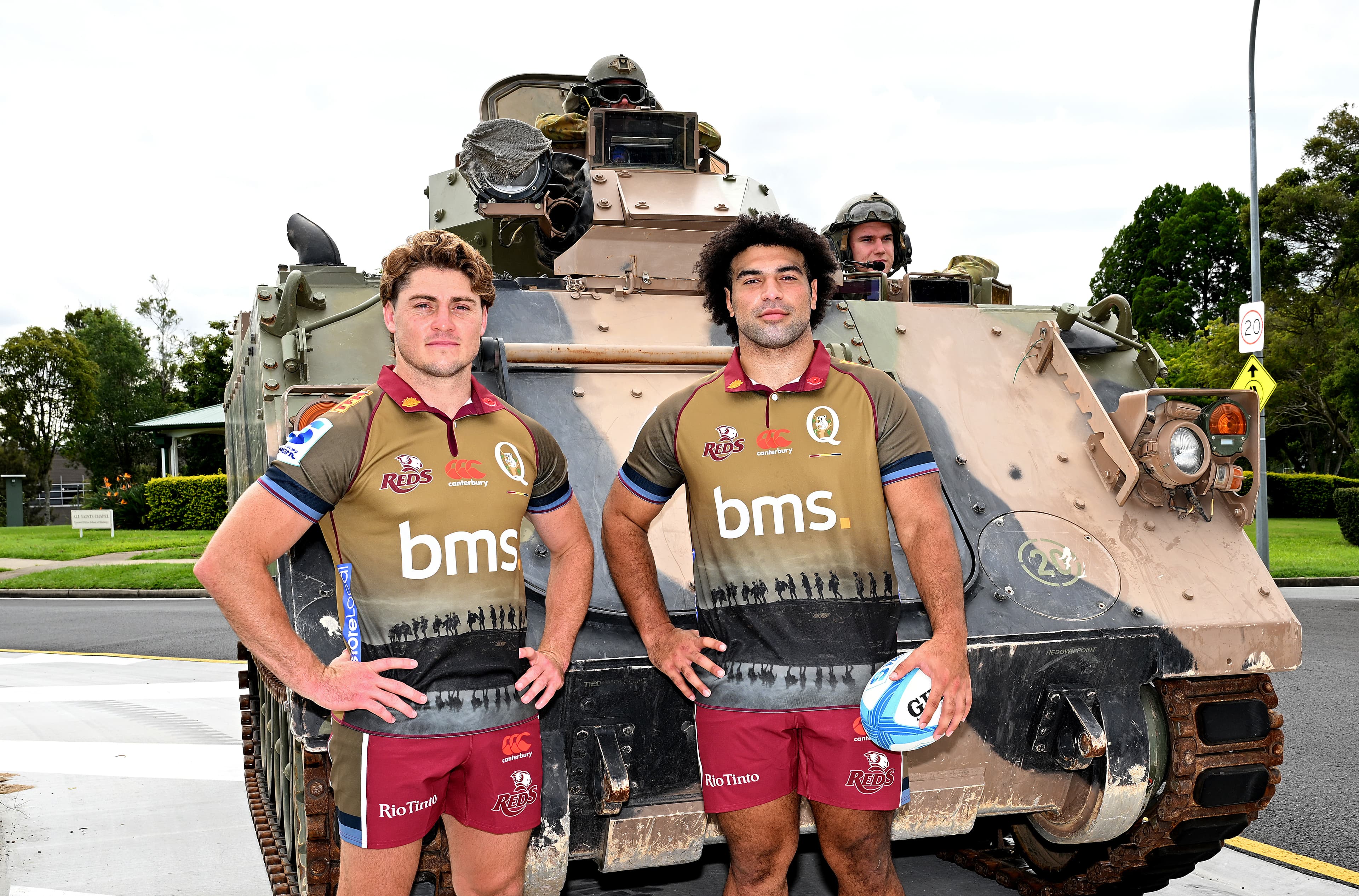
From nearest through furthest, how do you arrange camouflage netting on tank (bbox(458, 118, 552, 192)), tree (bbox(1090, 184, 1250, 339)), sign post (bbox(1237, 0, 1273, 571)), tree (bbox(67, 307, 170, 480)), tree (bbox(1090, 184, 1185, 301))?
camouflage netting on tank (bbox(458, 118, 552, 192))
sign post (bbox(1237, 0, 1273, 571))
tree (bbox(67, 307, 170, 480))
tree (bbox(1090, 184, 1250, 339))
tree (bbox(1090, 184, 1185, 301))

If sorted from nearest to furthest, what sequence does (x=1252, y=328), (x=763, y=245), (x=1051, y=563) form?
(x=763, y=245) → (x=1051, y=563) → (x=1252, y=328)

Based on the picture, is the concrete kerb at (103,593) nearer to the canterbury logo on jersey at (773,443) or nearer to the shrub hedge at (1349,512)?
the canterbury logo on jersey at (773,443)

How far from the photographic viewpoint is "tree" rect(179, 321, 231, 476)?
34.5m

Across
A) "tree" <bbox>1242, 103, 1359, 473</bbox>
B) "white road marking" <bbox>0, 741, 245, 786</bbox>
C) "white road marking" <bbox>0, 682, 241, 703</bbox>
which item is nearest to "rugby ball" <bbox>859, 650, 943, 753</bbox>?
"white road marking" <bbox>0, 741, 245, 786</bbox>

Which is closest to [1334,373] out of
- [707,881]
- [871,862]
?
[707,881]

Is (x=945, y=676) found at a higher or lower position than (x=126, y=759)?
higher

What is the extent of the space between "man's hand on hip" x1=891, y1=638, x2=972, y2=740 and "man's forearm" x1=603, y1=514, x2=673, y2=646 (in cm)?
68

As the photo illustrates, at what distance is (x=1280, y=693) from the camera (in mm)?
7984

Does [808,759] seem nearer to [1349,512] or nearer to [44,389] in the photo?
[1349,512]

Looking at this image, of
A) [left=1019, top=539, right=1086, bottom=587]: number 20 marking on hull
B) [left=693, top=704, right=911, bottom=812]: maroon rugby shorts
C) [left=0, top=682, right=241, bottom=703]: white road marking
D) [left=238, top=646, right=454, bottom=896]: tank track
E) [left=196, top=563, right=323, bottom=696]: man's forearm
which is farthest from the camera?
[left=0, top=682, right=241, bottom=703]: white road marking

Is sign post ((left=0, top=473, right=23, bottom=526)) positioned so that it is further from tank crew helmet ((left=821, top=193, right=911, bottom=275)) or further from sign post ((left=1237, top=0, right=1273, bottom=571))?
tank crew helmet ((left=821, top=193, right=911, bottom=275))

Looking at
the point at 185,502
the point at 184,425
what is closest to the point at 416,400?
the point at 185,502

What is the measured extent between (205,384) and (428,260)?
41.5 meters

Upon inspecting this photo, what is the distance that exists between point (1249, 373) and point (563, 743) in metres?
11.6
